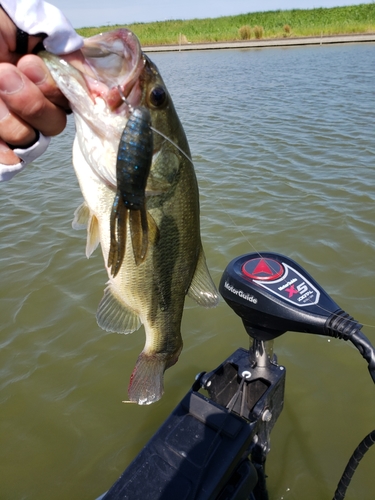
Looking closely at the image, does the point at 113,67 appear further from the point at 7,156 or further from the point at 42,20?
the point at 7,156

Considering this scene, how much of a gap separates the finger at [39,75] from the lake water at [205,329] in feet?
7.97

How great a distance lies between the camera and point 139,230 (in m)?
1.43

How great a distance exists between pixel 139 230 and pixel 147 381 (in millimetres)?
845

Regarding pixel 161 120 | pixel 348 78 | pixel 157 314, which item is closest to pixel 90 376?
pixel 157 314

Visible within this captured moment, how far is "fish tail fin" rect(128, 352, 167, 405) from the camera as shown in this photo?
1.89 meters

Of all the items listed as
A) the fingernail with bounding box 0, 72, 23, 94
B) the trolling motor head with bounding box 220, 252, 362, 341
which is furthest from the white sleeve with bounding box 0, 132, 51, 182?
the trolling motor head with bounding box 220, 252, 362, 341

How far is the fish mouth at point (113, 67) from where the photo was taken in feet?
4.59

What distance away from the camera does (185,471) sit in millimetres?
1613

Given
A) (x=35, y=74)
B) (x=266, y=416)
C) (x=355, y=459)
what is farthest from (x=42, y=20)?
(x=355, y=459)

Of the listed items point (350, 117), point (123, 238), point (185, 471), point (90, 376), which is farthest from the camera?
point (350, 117)

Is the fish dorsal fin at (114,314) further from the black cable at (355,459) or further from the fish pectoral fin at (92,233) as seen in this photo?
the black cable at (355,459)

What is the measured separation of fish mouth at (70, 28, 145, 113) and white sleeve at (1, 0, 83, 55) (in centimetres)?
9

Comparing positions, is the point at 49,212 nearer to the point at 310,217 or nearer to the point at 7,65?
the point at 310,217

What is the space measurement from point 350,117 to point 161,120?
969 cm
